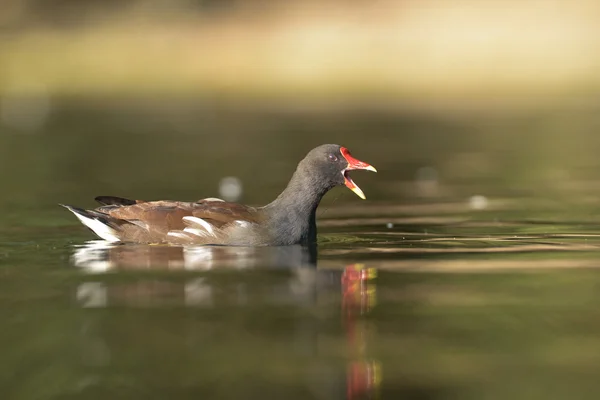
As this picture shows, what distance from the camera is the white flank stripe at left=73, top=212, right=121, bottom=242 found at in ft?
39.2

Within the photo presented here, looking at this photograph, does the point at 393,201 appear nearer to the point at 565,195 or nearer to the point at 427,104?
the point at 565,195

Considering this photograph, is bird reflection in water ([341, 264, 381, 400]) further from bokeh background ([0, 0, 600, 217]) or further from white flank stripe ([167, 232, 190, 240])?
bokeh background ([0, 0, 600, 217])

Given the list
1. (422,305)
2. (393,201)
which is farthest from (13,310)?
(393,201)

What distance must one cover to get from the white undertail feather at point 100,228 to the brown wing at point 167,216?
11cm

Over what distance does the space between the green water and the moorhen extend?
Result: 0.24 metres

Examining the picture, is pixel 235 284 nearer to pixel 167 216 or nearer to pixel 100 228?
Result: pixel 167 216

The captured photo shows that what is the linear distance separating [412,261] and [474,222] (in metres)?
2.61

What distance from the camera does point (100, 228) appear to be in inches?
472

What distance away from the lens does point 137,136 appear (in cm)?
2691

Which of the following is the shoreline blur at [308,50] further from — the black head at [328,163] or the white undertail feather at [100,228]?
the white undertail feather at [100,228]

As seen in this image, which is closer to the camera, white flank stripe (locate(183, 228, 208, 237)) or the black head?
white flank stripe (locate(183, 228, 208, 237))

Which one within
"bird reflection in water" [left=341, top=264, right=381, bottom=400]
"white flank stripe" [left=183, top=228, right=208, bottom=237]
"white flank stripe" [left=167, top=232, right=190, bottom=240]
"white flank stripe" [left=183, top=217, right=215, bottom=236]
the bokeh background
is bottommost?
"bird reflection in water" [left=341, top=264, right=381, bottom=400]

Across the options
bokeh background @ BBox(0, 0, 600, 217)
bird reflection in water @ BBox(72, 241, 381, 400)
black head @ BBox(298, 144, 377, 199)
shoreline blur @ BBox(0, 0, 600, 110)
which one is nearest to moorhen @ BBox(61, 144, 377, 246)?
black head @ BBox(298, 144, 377, 199)

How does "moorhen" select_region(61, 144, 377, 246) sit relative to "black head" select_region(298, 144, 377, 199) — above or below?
below
